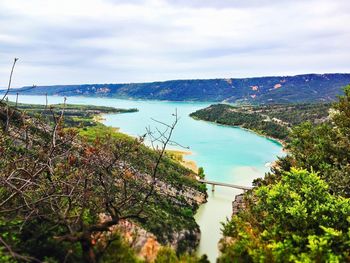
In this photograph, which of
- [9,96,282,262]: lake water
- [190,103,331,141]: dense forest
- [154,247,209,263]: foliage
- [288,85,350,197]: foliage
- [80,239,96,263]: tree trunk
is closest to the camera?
[80,239,96,263]: tree trunk

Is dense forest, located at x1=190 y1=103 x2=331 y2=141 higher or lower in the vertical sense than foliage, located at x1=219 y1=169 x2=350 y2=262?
lower

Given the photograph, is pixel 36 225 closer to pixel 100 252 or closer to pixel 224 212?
pixel 100 252

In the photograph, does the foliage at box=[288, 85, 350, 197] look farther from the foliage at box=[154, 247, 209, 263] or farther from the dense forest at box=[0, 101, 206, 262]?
the foliage at box=[154, 247, 209, 263]

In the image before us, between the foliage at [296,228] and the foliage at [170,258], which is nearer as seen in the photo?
the foliage at [170,258]

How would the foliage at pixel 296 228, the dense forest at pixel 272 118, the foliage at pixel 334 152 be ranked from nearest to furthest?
the foliage at pixel 296 228 < the foliage at pixel 334 152 < the dense forest at pixel 272 118

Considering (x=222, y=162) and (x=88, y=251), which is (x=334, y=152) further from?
(x=222, y=162)

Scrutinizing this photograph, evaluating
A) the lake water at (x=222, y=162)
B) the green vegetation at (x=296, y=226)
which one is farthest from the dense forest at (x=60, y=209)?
the lake water at (x=222, y=162)

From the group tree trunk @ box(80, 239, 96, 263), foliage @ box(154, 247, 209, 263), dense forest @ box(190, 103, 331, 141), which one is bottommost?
dense forest @ box(190, 103, 331, 141)

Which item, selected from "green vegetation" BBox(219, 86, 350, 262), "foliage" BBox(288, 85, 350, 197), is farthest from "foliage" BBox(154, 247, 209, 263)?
"foliage" BBox(288, 85, 350, 197)

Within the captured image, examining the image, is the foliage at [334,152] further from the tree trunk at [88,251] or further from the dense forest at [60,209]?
the tree trunk at [88,251]

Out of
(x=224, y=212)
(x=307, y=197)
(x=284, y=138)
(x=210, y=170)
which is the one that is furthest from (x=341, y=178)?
(x=284, y=138)

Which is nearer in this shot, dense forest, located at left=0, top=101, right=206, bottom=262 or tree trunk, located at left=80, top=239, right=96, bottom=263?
tree trunk, located at left=80, top=239, right=96, bottom=263

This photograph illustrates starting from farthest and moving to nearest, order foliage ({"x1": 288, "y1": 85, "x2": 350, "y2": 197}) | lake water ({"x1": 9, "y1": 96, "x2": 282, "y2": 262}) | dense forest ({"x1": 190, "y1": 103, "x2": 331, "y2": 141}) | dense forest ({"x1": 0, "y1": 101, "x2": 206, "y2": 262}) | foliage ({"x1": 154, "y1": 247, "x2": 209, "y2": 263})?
dense forest ({"x1": 190, "y1": 103, "x2": 331, "y2": 141}) < lake water ({"x1": 9, "y1": 96, "x2": 282, "y2": 262}) < foliage ({"x1": 288, "y1": 85, "x2": 350, "y2": 197}) < foliage ({"x1": 154, "y1": 247, "x2": 209, "y2": 263}) < dense forest ({"x1": 0, "y1": 101, "x2": 206, "y2": 262})
